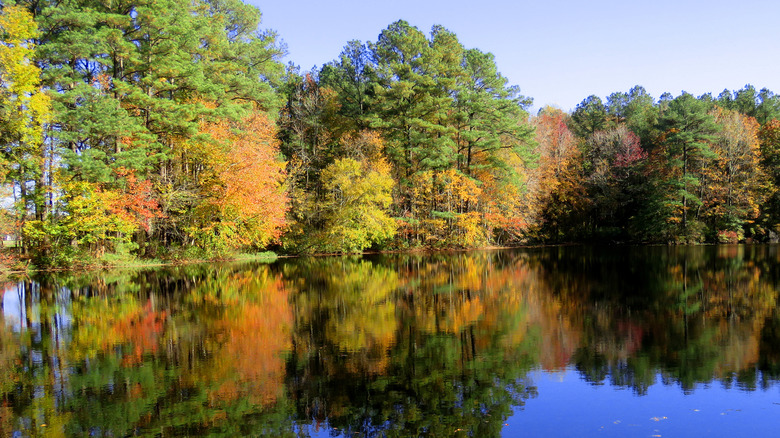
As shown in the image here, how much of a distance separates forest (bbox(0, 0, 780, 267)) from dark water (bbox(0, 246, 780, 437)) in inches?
431

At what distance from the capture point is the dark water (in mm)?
5996

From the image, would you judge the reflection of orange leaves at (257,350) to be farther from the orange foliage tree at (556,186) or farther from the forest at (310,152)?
the orange foliage tree at (556,186)

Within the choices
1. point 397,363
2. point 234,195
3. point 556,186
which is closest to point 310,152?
point 234,195

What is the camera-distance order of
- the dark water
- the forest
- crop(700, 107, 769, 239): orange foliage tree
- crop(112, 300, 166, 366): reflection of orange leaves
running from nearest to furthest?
1. the dark water
2. crop(112, 300, 166, 366): reflection of orange leaves
3. the forest
4. crop(700, 107, 769, 239): orange foliage tree

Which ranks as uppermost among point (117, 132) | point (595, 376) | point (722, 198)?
point (117, 132)

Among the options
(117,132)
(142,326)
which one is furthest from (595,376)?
(117,132)

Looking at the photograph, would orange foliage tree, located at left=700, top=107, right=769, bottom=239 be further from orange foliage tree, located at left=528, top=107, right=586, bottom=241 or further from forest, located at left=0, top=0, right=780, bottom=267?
orange foliage tree, located at left=528, top=107, right=586, bottom=241

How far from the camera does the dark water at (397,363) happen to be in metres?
6.00

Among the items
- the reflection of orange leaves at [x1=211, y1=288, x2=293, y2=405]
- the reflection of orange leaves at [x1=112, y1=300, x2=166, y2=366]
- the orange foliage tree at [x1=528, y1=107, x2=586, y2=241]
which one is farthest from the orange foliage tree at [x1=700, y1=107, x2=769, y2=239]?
the reflection of orange leaves at [x1=112, y1=300, x2=166, y2=366]

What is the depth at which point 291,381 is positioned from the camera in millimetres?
7348

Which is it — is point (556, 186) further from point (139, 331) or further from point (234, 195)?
point (139, 331)

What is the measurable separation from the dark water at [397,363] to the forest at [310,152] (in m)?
11.0

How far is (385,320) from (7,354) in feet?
23.2

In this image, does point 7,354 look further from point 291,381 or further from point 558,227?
point 558,227
